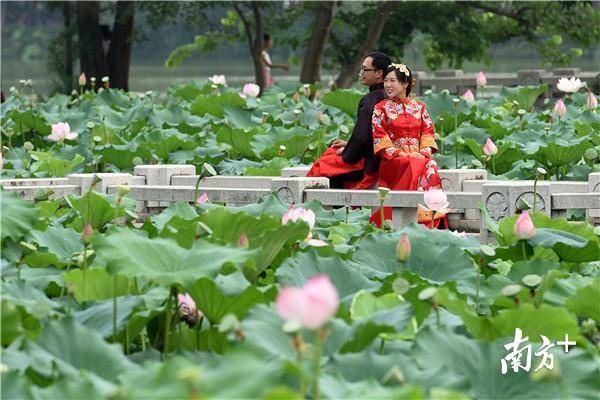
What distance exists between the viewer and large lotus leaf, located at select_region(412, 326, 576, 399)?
2.70 metres

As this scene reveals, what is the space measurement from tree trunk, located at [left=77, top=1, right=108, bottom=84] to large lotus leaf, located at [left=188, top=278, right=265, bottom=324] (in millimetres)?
15950

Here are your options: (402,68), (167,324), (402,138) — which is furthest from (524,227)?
(402,138)

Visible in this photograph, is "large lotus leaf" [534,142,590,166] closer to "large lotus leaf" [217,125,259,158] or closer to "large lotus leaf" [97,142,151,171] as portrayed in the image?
"large lotus leaf" [217,125,259,158]

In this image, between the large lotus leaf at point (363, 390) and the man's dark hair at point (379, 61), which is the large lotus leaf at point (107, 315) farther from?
the man's dark hair at point (379, 61)

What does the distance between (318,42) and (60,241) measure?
13.3 meters

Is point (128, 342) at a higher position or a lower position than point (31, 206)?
lower

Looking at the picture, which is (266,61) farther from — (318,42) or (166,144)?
(166,144)

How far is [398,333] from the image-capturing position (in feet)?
9.65

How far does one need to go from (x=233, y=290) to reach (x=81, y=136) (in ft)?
21.3

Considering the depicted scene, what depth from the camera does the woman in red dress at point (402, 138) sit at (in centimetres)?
670

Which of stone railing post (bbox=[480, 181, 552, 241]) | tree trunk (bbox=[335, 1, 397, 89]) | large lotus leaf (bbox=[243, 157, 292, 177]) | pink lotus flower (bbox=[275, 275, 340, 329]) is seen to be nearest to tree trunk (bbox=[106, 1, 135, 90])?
tree trunk (bbox=[335, 1, 397, 89])

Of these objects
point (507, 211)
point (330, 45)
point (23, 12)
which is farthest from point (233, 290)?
point (23, 12)

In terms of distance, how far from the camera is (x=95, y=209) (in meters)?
4.26

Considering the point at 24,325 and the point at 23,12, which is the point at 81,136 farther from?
the point at 23,12
